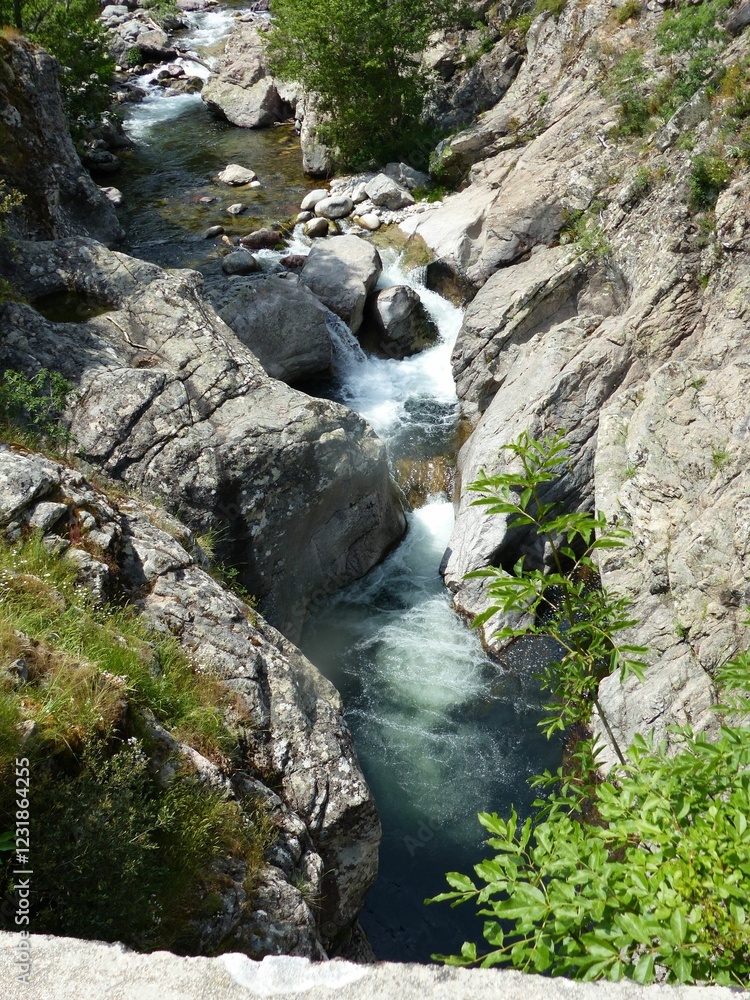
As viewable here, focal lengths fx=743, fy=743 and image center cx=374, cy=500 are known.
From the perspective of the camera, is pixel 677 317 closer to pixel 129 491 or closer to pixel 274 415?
pixel 274 415

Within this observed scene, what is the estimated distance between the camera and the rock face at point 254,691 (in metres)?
5.99

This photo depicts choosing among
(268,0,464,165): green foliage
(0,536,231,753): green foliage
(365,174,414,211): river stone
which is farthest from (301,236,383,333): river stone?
(0,536,231,753): green foliage

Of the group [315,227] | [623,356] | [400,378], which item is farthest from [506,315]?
[315,227]

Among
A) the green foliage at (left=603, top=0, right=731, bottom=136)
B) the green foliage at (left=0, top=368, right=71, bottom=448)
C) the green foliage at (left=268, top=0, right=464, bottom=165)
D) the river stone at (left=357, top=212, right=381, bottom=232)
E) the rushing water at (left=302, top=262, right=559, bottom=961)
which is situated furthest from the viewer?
the green foliage at (left=268, top=0, right=464, bottom=165)

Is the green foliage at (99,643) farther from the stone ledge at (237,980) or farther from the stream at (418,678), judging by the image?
the stream at (418,678)

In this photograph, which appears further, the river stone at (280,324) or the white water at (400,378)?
the white water at (400,378)

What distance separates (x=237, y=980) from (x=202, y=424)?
7.99 metres

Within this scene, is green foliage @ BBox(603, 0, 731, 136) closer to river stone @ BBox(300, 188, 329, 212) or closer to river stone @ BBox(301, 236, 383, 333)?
river stone @ BBox(301, 236, 383, 333)

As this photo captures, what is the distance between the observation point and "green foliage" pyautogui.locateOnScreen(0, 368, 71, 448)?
27.5 ft

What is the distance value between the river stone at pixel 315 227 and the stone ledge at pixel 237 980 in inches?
724

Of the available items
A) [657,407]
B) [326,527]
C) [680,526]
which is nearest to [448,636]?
[326,527]

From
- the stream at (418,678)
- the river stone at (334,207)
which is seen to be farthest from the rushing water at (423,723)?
the river stone at (334,207)

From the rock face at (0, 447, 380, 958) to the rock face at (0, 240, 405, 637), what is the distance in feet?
7.95

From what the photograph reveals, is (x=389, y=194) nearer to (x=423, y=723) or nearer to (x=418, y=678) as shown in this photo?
(x=418, y=678)
